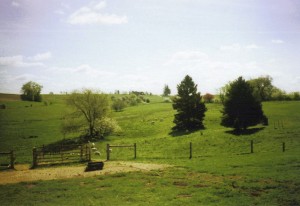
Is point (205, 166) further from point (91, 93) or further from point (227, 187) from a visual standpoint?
point (91, 93)

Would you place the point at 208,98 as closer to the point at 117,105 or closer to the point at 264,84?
the point at 264,84

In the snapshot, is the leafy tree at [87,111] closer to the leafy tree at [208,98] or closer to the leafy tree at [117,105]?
the leafy tree at [117,105]

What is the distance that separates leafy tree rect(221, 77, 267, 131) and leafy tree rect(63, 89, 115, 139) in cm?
2496

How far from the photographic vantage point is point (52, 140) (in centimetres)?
5556

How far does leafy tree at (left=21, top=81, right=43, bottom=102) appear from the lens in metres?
117

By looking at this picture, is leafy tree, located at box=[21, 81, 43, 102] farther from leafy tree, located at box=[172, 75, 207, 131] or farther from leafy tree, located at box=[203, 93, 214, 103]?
leafy tree, located at box=[172, 75, 207, 131]

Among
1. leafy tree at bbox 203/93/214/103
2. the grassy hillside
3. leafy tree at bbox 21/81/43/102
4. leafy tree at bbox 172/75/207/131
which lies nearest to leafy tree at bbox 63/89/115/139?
leafy tree at bbox 172/75/207/131

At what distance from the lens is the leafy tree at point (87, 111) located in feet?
183

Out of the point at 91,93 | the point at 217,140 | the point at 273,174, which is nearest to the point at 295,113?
the point at 217,140

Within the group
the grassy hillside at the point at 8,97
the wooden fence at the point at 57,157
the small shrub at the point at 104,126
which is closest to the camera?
the wooden fence at the point at 57,157

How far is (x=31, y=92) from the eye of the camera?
118m

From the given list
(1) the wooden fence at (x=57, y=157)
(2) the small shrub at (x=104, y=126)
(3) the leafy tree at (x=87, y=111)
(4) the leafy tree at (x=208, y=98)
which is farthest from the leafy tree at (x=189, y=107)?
(4) the leafy tree at (x=208, y=98)

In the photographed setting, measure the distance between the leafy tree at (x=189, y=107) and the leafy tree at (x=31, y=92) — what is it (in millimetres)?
78976

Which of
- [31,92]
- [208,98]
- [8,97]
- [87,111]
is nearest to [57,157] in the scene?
[87,111]
